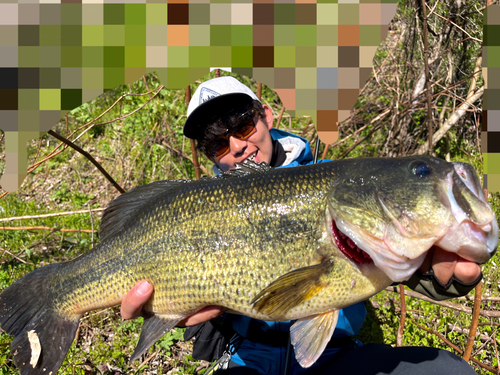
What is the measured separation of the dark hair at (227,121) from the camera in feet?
9.16

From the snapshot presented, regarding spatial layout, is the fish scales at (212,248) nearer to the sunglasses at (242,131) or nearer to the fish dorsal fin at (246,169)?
the fish dorsal fin at (246,169)

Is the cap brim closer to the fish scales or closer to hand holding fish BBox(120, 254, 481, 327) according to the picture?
the fish scales

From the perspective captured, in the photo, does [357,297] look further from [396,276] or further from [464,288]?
[464,288]

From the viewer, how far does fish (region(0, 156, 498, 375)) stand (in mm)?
1564

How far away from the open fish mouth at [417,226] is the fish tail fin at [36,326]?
173 cm

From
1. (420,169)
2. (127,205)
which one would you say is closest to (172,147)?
(127,205)

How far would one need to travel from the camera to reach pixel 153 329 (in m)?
2.06

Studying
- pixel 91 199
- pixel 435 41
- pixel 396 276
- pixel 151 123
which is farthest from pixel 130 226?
pixel 435 41

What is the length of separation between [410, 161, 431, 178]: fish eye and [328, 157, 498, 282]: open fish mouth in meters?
0.07

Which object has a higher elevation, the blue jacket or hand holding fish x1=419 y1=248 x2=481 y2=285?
hand holding fish x1=419 y1=248 x2=481 y2=285

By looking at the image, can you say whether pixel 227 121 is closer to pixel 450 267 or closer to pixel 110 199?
pixel 450 267

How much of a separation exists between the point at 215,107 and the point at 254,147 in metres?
0.45

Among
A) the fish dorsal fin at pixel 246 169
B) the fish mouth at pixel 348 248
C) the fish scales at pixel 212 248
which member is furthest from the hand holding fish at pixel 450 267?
the fish dorsal fin at pixel 246 169

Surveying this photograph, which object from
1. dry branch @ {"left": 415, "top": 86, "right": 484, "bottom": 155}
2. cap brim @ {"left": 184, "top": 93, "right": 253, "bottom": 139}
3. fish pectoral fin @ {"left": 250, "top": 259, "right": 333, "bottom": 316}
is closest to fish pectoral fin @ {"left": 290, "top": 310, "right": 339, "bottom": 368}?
fish pectoral fin @ {"left": 250, "top": 259, "right": 333, "bottom": 316}
